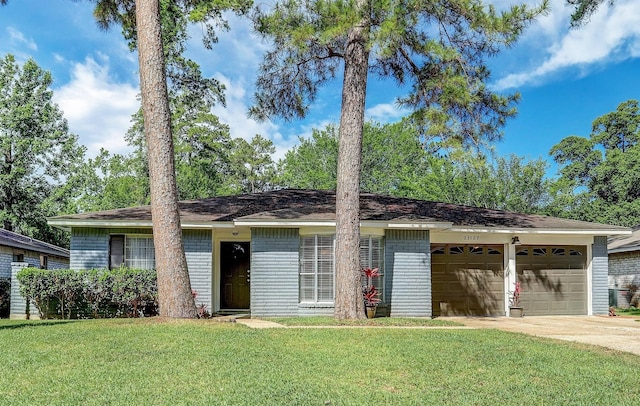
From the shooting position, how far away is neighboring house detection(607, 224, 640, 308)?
20.0 meters

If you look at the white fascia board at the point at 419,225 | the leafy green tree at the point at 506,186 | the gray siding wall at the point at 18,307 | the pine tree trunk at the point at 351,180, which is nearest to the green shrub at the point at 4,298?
the gray siding wall at the point at 18,307

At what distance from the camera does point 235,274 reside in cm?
1520

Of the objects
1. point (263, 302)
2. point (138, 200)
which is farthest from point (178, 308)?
point (138, 200)

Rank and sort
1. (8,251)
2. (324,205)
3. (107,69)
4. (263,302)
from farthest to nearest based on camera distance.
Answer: (107,69) → (8,251) → (324,205) → (263,302)

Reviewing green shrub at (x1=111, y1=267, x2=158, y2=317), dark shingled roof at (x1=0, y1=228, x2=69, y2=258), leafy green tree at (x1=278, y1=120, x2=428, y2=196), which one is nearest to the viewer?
green shrub at (x1=111, y1=267, x2=158, y2=317)

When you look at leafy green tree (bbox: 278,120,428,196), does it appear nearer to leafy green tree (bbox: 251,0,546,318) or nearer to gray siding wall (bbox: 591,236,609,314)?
gray siding wall (bbox: 591,236,609,314)

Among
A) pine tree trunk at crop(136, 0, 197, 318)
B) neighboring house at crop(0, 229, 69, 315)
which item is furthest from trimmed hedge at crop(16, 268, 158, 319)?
neighboring house at crop(0, 229, 69, 315)

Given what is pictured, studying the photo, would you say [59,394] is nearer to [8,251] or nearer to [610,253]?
[8,251]

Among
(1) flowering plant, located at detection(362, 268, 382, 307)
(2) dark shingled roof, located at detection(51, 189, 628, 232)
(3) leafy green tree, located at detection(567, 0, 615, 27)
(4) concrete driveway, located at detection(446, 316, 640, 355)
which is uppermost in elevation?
(3) leafy green tree, located at detection(567, 0, 615, 27)

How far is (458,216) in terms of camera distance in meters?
15.5

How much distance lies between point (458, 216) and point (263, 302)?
5.68m

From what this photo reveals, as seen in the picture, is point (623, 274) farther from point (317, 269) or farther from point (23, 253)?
point (23, 253)

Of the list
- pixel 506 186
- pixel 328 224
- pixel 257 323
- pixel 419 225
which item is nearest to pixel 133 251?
pixel 257 323

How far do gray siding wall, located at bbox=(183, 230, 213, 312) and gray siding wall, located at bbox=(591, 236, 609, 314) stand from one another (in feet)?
32.4
